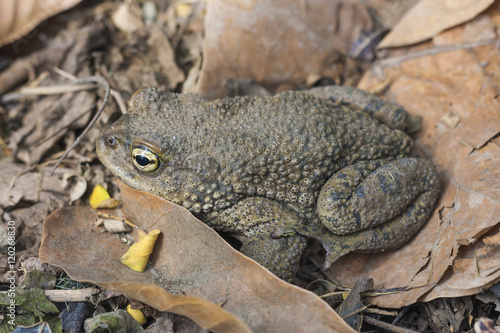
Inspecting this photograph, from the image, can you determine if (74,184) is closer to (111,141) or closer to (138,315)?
(111,141)

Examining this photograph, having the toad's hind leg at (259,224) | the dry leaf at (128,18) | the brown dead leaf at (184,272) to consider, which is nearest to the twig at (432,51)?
the toad's hind leg at (259,224)

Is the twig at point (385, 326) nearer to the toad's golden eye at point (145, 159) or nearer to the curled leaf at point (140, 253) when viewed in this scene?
the curled leaf at point (140, 253)

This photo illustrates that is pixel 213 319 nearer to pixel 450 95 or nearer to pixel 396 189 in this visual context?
pixel 396 189

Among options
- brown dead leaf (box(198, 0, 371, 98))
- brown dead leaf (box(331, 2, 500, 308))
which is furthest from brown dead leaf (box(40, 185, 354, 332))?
brown dead leaf (box(198, 0, 371, 98))

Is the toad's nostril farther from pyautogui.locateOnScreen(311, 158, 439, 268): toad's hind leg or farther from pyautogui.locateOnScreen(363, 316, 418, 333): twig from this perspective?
pyautogui.locateOnScreen(363, 316, 418, 333): twig

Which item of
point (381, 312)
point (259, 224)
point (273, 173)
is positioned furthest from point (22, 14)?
point (381, 312)

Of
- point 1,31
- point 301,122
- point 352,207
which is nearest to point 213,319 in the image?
point 352,207
